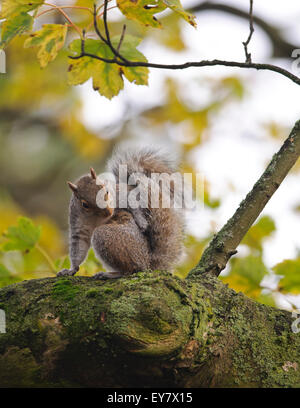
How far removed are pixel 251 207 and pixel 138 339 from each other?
0.87 meters

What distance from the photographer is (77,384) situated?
4.52 ft

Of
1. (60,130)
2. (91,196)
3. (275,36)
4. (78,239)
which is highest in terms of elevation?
(60,130)

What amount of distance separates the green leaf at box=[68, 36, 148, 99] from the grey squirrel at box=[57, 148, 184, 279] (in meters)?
0.67

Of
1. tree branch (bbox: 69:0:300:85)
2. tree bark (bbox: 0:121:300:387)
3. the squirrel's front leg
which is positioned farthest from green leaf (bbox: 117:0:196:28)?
the squirrel's front leg

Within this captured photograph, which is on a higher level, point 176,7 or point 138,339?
point 176,7

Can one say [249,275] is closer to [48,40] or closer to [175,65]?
[175,65]

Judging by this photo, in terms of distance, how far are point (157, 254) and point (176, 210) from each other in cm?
30

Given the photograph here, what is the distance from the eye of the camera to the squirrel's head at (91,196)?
7.93 ft

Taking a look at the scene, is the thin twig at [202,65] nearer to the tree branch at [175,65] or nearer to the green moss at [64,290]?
the tree branch at [175,65]

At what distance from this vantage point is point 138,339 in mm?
1292

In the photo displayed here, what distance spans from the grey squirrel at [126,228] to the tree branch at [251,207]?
0.46m

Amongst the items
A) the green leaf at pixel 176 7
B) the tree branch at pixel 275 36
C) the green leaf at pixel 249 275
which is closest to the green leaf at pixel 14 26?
the green leaf at pixel 176 7

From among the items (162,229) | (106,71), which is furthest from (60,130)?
(106,71)

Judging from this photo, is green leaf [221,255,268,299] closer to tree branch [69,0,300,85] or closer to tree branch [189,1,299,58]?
tree branch [69,0,300,85]
